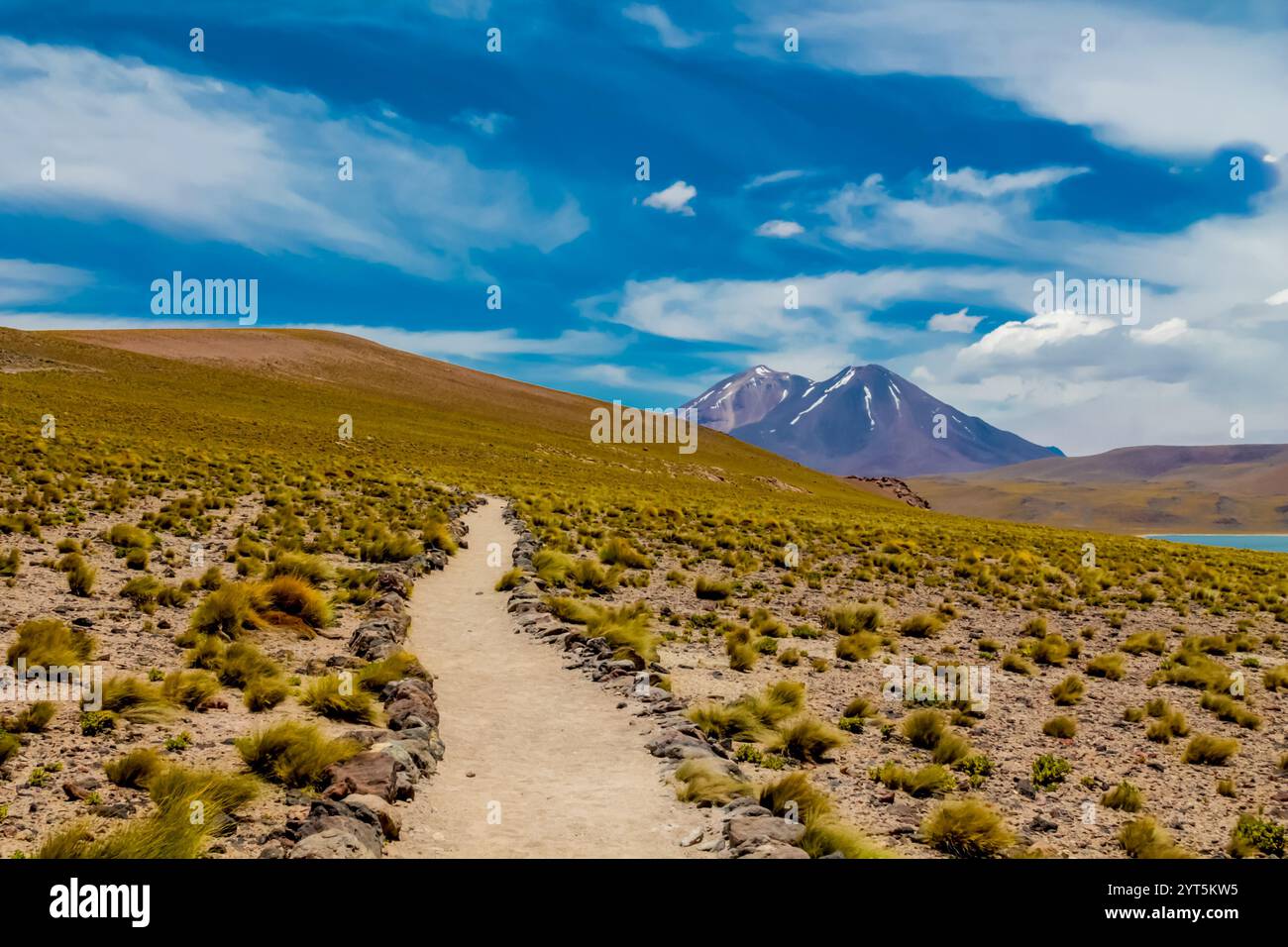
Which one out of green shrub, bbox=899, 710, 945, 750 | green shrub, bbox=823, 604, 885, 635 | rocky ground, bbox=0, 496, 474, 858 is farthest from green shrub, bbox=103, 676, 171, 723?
green shrub, bbox=823, 604, 885, 635

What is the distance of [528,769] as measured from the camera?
8070 mm

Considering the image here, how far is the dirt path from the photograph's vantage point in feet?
20.4

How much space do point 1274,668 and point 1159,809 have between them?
29.9ft

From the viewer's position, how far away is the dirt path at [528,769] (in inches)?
245

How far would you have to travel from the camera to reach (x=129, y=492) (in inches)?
910

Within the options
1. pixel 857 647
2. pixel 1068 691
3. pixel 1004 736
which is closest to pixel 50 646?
pixel 1004 736

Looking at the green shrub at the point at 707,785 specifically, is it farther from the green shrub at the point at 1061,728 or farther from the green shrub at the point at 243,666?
the green shrub at the point at 243,666

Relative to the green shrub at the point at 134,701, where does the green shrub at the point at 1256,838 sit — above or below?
below

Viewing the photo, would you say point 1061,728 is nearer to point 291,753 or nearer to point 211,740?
point 291,753

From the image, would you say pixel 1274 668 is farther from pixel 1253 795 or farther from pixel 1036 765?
pixel 1036 765

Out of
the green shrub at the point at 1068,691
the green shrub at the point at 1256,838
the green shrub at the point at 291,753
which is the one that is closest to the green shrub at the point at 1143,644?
the green shrub at the point at 1068,691

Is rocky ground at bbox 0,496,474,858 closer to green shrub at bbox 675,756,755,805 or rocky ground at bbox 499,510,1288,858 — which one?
green shrub at bbox 675,756,755,805

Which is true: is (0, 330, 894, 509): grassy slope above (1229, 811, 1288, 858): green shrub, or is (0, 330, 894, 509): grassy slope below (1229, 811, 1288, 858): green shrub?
above
